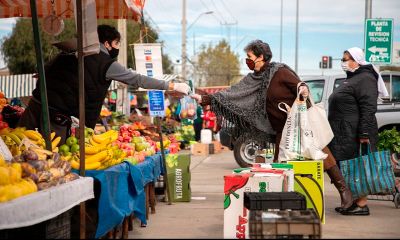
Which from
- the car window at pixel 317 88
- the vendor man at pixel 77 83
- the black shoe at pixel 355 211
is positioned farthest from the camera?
the car window at pixel 317 88

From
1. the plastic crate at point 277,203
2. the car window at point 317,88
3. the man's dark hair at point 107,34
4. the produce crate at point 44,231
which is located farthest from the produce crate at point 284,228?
the car window at point 317,88

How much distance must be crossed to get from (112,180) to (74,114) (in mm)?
1725

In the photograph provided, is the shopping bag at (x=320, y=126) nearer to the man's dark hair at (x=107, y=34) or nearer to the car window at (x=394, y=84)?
the man's dark hair at (x=107, y=34)

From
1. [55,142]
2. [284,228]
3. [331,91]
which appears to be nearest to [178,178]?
[55,142]

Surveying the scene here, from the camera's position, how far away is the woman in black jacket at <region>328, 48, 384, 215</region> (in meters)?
9.31

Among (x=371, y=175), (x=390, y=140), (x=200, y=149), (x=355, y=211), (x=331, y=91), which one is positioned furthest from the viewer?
(x=200, y=149)

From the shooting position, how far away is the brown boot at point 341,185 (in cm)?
900

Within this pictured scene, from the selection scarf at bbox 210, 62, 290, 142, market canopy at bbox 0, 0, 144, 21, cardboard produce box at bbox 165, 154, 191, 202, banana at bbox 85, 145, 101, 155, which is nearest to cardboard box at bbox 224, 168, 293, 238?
banana at bbox 85, 145, 101, 155

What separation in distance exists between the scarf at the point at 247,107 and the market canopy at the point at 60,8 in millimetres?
1715

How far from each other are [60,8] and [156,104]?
2502mm

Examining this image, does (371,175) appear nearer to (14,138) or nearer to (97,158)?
(97,158)

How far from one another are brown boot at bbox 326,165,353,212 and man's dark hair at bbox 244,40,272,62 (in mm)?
1613

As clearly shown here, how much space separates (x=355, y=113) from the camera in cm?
941

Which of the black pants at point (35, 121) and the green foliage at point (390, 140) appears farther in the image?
the green foliage at point (390, 140)
